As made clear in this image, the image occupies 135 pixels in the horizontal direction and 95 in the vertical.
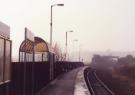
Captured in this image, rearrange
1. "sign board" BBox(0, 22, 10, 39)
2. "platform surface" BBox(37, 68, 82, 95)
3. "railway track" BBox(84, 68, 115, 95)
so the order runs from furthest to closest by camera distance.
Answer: "railway track" BBox(84, 68, 115, 95), "platform surface" BBox(37, 68, 82, 95), "sign board" BBox(0, 22, 10, 39)

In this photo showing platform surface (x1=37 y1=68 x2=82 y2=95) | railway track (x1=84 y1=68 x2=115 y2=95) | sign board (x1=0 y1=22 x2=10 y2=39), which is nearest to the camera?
sign board (x1=0 y1=22 x2=10 y2=39)

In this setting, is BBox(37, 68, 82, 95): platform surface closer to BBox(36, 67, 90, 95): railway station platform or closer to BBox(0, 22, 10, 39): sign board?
BBox(36, 67, 90, 95): railway station platform

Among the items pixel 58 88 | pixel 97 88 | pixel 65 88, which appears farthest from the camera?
pixel 97 88

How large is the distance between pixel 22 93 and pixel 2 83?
5.39 metres

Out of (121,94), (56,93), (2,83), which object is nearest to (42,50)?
(56,93)

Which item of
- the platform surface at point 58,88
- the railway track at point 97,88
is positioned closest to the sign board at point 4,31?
the platform surface at point 58,88

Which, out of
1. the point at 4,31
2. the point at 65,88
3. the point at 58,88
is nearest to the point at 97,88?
the point at 65,88

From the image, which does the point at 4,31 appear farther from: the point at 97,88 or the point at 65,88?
the point at 97,88

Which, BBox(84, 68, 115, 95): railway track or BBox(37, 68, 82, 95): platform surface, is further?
BBox(84, 68, 115, 95): railway track

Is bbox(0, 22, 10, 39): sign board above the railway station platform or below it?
above

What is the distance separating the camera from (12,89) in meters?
17.6

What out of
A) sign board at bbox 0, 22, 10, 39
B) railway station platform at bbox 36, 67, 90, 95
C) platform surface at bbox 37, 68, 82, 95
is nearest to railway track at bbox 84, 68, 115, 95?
railway station platform at bbox 36, 67, 90, 95

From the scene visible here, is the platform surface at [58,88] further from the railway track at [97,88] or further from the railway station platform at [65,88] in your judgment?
the railway track at [97,88]

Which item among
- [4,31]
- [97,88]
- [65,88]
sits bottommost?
[97,88]
